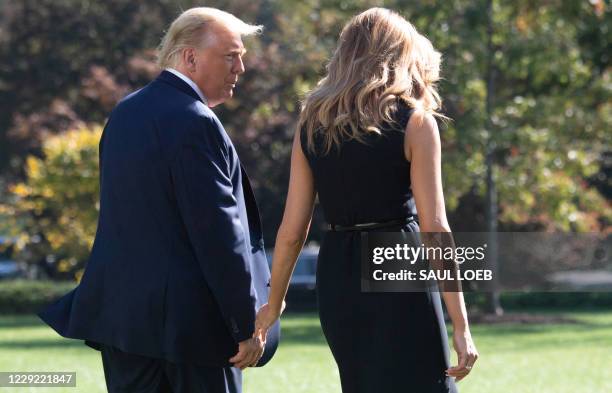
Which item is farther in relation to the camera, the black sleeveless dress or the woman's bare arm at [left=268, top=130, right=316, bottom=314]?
the woman's bare arm at [left=268, top=130, right=316, bottom=314]

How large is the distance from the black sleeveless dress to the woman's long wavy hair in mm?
46

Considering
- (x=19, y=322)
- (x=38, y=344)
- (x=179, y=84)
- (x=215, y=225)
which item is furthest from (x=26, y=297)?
(x=215, y=225)

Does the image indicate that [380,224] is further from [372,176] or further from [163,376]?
[163,376]

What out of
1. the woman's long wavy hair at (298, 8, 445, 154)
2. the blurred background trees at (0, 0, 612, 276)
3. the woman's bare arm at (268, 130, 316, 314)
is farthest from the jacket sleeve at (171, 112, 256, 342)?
the blurred background trees at (0, 0, 612, 276)

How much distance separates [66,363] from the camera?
14.5m

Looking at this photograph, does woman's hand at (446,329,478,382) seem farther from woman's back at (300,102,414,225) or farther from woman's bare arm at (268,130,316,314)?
woman's bare arm at (268,130,316,314)

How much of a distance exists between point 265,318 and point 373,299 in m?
0.53

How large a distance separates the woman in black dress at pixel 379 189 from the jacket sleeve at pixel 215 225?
304mm

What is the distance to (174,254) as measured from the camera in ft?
14.4

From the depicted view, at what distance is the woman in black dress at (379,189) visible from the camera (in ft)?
13.2

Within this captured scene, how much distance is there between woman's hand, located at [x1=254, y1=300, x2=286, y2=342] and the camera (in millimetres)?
4441

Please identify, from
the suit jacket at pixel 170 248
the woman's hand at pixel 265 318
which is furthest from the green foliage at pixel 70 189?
the woman's hand at pixel 265 318

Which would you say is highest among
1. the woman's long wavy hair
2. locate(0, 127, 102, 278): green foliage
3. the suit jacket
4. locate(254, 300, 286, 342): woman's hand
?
the woman's long wavy hair

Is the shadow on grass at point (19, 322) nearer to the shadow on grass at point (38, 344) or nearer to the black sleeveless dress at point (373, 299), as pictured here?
the shadow on grass at point (38, 344)
